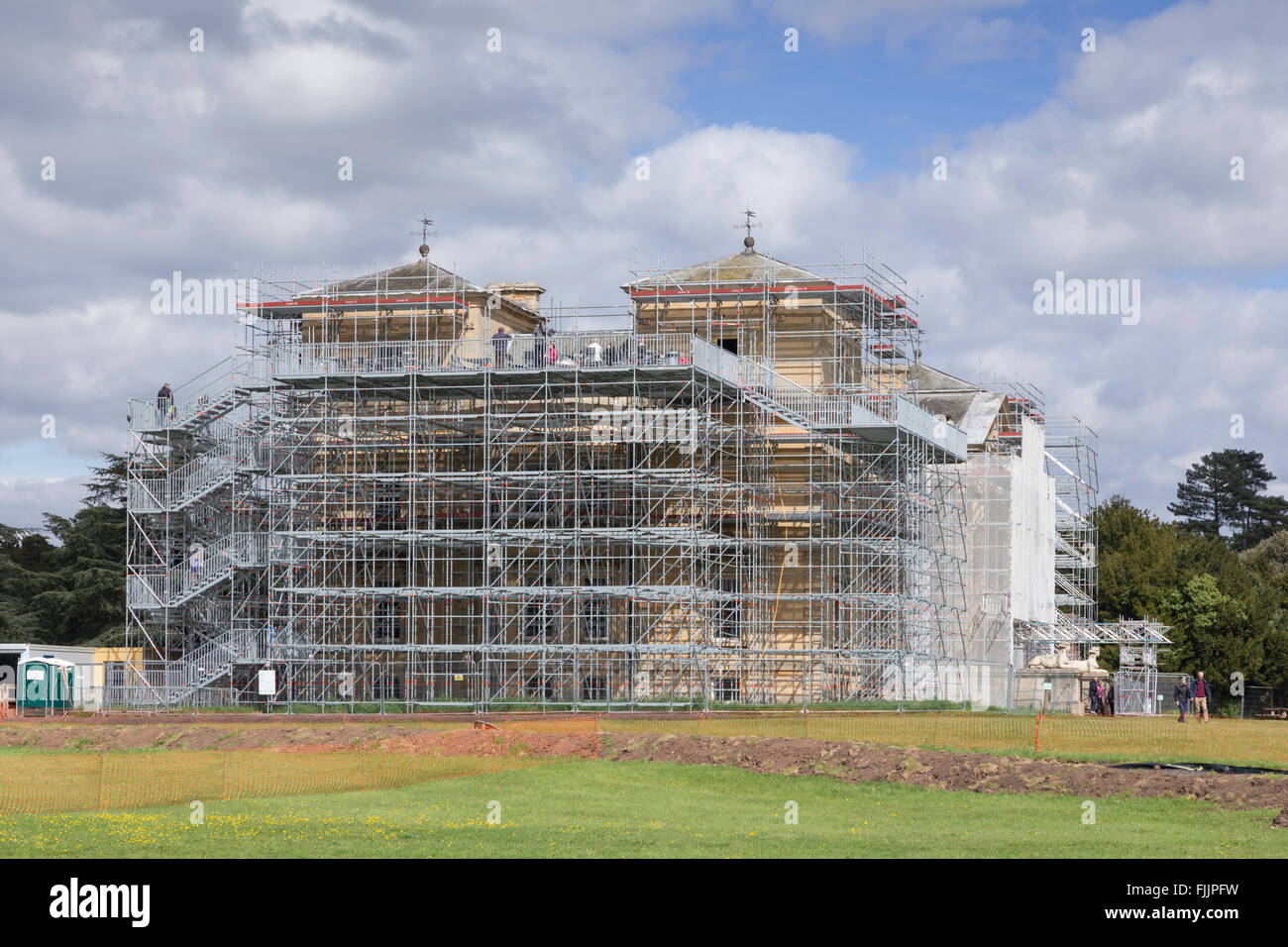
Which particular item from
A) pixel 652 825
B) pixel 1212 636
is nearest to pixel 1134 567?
pixel 1212 636

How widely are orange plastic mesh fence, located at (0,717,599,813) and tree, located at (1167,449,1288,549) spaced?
90678 millimetres

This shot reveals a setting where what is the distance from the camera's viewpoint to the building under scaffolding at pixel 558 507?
4978 centimetres

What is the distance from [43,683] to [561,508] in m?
18.1

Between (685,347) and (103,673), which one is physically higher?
(685,347)

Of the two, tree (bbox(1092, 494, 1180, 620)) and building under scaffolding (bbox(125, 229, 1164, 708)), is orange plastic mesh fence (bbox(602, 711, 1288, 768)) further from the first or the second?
tree (bbox(1092, 494, 1180, 620))

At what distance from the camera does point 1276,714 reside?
2096 inches

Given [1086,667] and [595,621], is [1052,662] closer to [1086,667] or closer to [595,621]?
[1086,667]

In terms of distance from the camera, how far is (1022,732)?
3616 centimetres

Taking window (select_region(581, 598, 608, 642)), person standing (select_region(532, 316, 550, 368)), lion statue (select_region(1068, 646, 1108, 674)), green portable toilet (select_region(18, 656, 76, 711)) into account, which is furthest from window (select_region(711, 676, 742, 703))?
green portable toilet (select_region(18, 656, 76, 711))

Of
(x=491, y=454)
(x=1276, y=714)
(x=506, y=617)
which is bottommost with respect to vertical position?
(x=1276, y=714)

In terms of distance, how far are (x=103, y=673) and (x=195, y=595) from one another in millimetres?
5300

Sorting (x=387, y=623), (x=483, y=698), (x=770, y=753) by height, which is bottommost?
(x=483, y=698)
